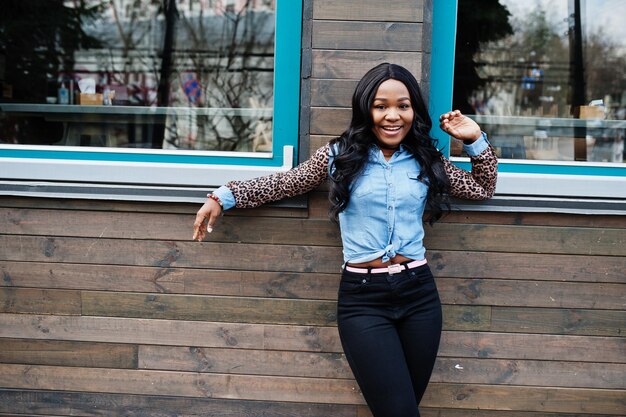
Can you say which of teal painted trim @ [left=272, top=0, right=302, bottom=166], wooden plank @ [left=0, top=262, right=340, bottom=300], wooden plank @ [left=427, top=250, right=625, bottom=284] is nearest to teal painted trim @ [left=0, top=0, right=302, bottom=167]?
teal painted trim @ [left=272, top=0, right=302, bottom=166]

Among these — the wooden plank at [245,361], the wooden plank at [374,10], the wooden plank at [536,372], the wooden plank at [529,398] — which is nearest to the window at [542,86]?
the wooden plank at [374,10]

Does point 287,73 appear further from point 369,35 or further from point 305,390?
point 305,390

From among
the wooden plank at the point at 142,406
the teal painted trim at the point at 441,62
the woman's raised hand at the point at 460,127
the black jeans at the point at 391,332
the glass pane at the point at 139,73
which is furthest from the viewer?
the glass pane at the point at 139,73

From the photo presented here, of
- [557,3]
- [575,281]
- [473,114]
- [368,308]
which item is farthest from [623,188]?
[557,3]

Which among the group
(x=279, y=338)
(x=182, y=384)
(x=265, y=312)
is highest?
(x=265, y=312)

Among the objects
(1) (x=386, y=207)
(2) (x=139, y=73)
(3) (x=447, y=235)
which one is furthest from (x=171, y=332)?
(2) (x=139, y=73)

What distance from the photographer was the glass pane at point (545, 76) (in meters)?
3.20

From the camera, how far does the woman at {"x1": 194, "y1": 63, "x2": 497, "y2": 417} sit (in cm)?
230

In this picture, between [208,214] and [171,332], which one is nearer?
[208,214]

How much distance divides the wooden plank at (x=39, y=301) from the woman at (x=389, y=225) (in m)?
0.89

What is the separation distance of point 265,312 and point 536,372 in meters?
1.25

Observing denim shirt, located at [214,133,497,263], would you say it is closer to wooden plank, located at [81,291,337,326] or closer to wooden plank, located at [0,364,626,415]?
wooden plank, located at [81,291,337,326]

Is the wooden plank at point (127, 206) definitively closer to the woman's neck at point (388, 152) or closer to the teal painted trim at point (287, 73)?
the teal painted trim at point (287, 73)

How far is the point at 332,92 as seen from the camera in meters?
2.73
